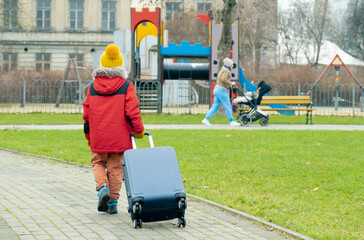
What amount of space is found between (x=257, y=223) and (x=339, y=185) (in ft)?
7.87

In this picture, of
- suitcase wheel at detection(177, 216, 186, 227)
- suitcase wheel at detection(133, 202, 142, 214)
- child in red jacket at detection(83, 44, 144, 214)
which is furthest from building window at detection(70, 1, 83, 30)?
suitcase wheel at detection(133, 202, 142, 214)

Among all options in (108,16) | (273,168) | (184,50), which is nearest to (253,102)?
(184,50)

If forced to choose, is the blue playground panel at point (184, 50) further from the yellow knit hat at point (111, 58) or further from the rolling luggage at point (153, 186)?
the rolling luggage at point (153, 186)

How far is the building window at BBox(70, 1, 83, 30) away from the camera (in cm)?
6344

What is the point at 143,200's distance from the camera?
5.89 metres

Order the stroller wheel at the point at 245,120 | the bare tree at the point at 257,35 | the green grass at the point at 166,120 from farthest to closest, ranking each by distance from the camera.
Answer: the bare tree at the point at 257,35, the green grass at the point at 166,120, the stroller wheel at the point at 245,120

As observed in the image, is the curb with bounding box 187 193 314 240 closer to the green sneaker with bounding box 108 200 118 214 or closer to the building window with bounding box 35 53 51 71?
the green sneaker with bounding box 108 200 118 214

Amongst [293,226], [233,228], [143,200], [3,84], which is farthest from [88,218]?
[3,84]

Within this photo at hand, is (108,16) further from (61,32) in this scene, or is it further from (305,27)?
(305,27)

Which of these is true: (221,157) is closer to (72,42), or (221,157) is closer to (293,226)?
(293,226)

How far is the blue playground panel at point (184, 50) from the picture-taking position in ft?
90.2

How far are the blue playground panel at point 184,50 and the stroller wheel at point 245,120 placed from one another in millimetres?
8702

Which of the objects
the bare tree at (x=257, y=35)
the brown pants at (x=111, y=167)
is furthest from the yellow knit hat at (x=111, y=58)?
the bare tree at (x=257, y=35)

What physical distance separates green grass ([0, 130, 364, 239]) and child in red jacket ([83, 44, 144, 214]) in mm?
1406
